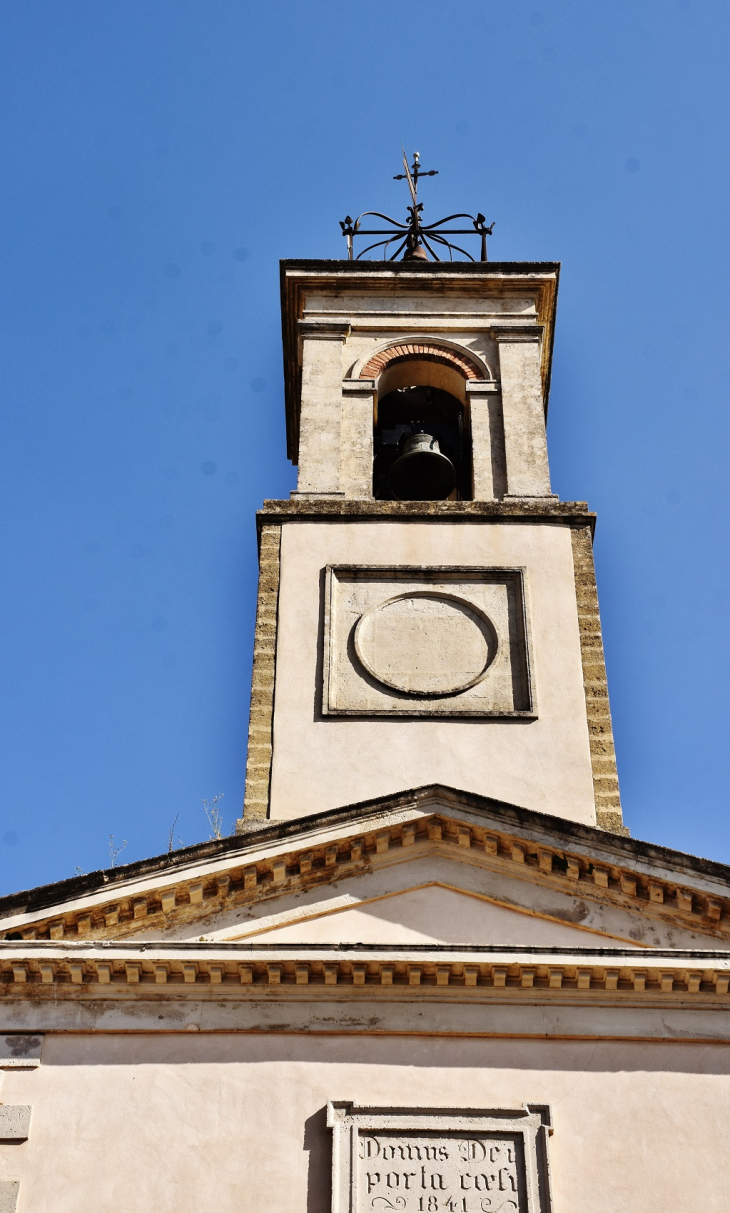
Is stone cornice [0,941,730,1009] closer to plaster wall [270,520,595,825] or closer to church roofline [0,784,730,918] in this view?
church roofline [0,784,730,918]

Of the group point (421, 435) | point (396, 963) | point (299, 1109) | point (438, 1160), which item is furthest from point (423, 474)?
point (438, 1160)

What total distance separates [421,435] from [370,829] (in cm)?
593

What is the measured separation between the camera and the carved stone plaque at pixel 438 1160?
9266mm

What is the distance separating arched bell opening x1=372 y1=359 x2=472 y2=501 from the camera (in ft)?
50.8

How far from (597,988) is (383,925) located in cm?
153

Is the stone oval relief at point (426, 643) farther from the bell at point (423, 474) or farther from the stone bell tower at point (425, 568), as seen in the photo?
the bell at point (423, 474)

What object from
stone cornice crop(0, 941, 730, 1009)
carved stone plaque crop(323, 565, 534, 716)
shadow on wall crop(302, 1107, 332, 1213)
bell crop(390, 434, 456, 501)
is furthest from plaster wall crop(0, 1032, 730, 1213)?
bell crop(390, 434, 456, 501)

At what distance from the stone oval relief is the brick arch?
3666mm

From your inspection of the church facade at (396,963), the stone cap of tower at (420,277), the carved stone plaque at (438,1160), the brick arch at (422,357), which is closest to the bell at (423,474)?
the brick arch at (422,357)

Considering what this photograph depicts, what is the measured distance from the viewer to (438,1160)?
9453 millimetres

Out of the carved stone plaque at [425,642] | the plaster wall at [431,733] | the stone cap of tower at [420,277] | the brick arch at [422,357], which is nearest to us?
the plaster wall at [431,733]

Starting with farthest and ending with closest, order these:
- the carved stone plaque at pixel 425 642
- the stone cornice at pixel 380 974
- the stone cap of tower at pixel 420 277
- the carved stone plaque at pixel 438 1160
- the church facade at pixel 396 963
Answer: the stone cap of tower at pixel 420 277
the carved stone plaque at pixel 425 642
the stone cornice at pixel 380 974
the church facade at pixel 396 963
the carved stone plaque at pixel 438 1160

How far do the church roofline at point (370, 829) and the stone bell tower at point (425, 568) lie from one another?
67cm

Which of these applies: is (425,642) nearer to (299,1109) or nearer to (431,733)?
(431,733)
